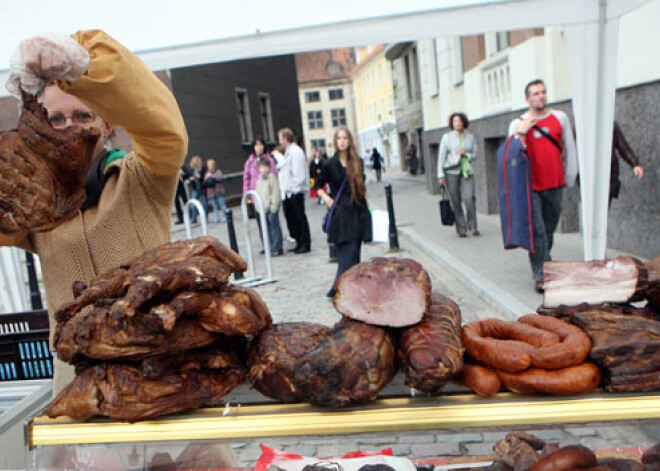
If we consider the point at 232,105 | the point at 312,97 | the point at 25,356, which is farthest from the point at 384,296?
the point at 312,97

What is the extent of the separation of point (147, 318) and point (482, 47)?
13945mm

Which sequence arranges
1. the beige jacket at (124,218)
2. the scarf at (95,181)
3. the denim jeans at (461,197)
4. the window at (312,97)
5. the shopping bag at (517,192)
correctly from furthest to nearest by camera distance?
the window at (312,97)
the denim jeans at (461,197)
the shopping bag at (517,192)
the scarf at (95,181)
the beige jacket at (124,218)

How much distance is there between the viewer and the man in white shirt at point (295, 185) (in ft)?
33.5

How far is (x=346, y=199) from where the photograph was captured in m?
6.69

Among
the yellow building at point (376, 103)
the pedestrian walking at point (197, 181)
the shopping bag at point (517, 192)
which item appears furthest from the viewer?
the yellow building at point (376, 103)

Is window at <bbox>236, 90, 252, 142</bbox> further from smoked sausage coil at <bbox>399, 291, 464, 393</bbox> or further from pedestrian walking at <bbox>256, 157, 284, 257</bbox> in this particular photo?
smoked sausage coil at <bbox>399, 291, 464, 393</bbox>

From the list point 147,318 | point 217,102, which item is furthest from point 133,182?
point 217,102

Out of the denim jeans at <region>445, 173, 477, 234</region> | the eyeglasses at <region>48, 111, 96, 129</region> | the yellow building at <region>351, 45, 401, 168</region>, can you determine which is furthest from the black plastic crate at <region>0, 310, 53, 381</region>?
the yellow building at <region>351, 45, 401, 168</region>

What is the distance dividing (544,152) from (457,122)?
3927mm

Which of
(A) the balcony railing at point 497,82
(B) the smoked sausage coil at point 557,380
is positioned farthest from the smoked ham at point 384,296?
(A) the balcony railing at point 497,82

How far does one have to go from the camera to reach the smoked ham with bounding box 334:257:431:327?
56.6 inches

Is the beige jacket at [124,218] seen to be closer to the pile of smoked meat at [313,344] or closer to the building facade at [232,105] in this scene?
the pile of smoked meat at [313,344]

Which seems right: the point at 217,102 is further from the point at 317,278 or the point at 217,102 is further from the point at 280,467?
the point at 280,467

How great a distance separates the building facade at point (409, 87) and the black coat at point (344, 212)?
25023 mm
